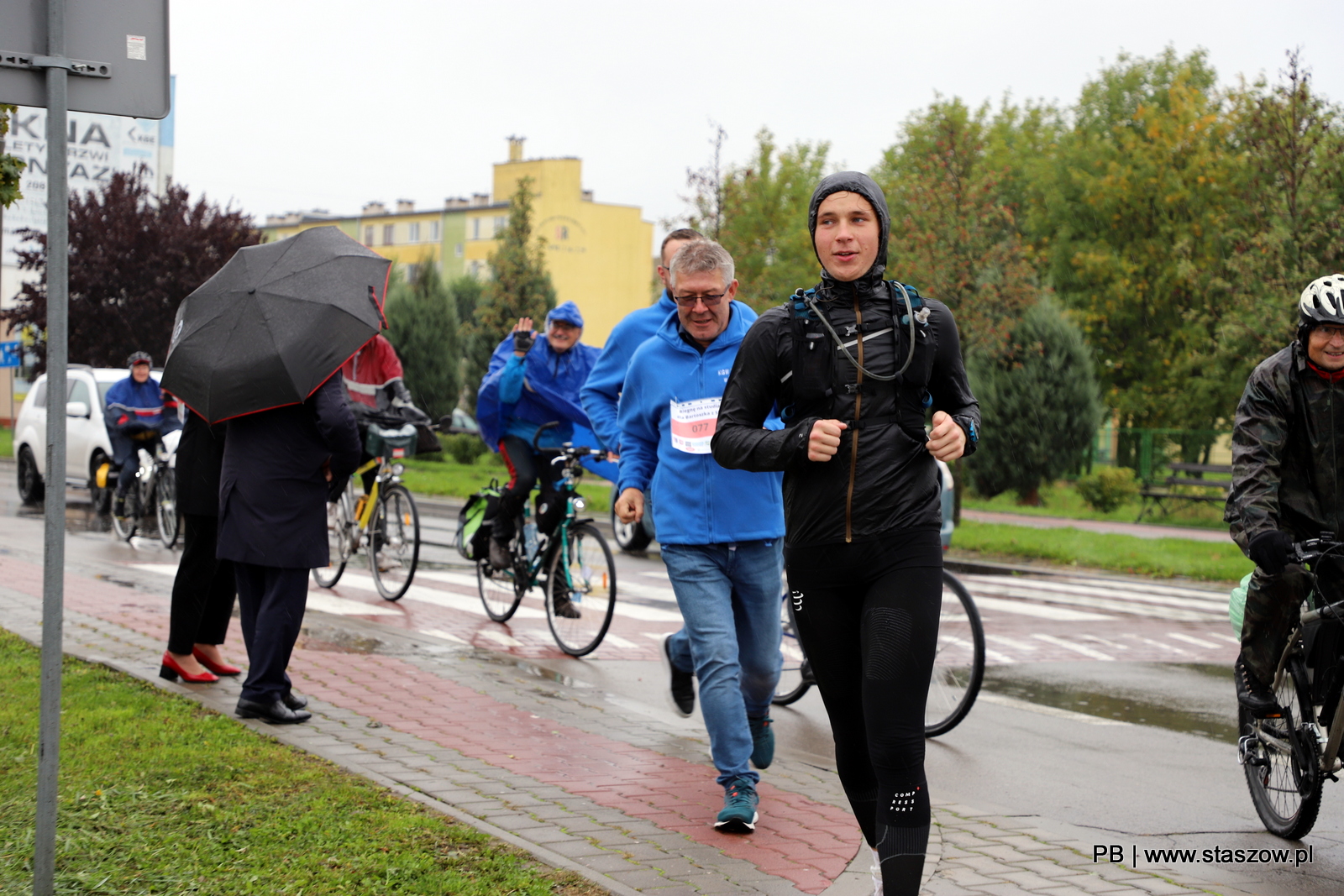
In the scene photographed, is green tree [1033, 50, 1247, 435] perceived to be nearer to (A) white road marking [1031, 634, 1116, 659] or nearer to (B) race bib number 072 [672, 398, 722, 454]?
(A) white road marking [1031, 634, 1116, 659]

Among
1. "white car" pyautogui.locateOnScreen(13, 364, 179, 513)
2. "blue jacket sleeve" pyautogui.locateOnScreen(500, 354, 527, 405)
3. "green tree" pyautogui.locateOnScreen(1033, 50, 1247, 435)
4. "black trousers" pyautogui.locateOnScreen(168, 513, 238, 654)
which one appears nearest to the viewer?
"black trousers" pyautogui.locateOnScreen(168, 513, 238, 654)

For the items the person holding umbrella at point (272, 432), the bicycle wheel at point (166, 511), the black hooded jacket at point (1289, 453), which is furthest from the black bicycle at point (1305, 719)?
the bicycle wheel at point (166, 511)

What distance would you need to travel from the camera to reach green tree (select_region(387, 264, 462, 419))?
43.8 metres

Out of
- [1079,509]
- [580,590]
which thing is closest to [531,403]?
[580,590]

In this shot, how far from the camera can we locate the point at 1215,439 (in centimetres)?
3084

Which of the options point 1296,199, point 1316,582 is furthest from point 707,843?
point 1296,199

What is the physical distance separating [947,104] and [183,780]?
4478cm

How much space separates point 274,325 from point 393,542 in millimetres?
4615

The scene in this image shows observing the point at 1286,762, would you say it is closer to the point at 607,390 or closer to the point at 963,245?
the point at 607,390

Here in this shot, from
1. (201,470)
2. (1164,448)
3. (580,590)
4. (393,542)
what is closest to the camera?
(201,470)

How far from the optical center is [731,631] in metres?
4.94

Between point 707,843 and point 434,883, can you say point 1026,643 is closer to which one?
point 707,843

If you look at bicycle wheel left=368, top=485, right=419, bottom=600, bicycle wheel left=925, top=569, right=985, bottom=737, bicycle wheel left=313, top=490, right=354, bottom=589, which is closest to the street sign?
bicycle wheel left=925, top=569, right=985, bottom=737

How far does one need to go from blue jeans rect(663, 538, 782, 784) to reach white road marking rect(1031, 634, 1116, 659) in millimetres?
4803
